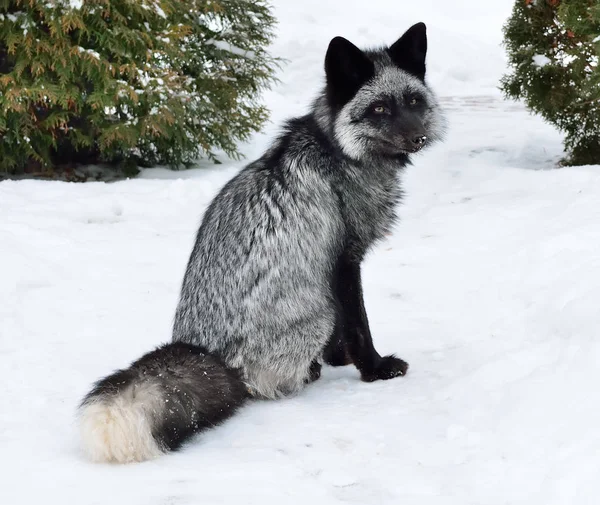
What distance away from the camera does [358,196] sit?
3730 mm

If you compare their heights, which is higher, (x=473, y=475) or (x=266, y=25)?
(x=266, y=25)

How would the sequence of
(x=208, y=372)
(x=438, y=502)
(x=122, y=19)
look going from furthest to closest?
1. (x=122, y=19)
2. (x=208, y=372)
3. (x=438, y=502)

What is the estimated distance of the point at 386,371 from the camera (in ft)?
12.5

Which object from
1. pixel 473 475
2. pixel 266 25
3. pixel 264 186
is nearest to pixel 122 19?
pixel 266 25

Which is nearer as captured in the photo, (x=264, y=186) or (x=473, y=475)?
(x=473, y=475)

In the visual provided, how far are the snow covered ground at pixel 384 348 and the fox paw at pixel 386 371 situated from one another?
0.09 meters

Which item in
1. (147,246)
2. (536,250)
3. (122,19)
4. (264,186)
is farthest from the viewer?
(122,19)

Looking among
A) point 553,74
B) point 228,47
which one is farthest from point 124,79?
point 553,74

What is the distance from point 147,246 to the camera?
6.04m

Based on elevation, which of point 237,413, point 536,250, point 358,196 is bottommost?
point 237,413

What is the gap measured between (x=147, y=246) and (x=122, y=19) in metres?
2.80

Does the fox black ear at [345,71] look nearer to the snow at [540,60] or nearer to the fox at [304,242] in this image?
the fox at [304,242]

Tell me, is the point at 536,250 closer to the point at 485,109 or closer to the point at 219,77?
the point at 219,77

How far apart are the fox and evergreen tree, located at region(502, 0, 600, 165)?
4.34 m
